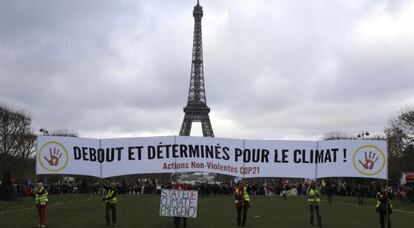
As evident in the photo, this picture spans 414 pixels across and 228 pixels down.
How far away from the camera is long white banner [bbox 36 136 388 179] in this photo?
2848 centimetres

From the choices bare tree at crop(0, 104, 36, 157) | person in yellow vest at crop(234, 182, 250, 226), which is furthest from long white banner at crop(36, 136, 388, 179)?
bare tree at crop(0, 104, 36, 157)

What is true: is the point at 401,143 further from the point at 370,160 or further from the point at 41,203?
the point at 41,203

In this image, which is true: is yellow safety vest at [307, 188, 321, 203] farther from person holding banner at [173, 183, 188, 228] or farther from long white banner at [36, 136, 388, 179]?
long white banner at [36, 136, 388, 179]

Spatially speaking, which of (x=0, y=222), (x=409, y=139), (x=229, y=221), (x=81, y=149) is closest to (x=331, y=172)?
(x=229, y=221)

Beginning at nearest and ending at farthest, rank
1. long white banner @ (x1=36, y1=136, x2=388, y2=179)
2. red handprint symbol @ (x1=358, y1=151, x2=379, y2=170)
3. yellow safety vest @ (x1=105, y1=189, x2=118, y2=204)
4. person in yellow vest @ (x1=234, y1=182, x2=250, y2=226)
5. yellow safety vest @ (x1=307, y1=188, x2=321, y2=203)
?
yellow safety vest @ (x1=105, y1=189, x2=118, y2=204)
person in yellow vest @ (x1=234, y1=182, x2=250, y2=226)
yellow safety vest @ (x1=307, y1=188, x2=321, y2=203)
red handprint symbol @ (x1=358, y1=151, x2=379, y2=170)
long white banner @ (x1=36, y1=136, x2=388, y2=179)

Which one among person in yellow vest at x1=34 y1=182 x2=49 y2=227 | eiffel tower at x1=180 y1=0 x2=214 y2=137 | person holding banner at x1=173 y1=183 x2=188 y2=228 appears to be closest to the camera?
person holding banner at x1=173 y1=183 x2=188 y2=228

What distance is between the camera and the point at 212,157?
98.9 ft

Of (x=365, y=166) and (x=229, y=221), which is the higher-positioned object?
(x=365, y=166)

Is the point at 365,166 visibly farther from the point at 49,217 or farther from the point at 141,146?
the point at 49,217

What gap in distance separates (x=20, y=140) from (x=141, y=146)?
4572cm

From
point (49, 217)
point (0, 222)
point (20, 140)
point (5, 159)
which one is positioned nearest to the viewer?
point (0, 222)

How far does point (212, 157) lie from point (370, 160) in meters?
8.49

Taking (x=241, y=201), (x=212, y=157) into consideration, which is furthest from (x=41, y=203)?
(x=212, y=157)

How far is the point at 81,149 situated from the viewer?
29.1 m
